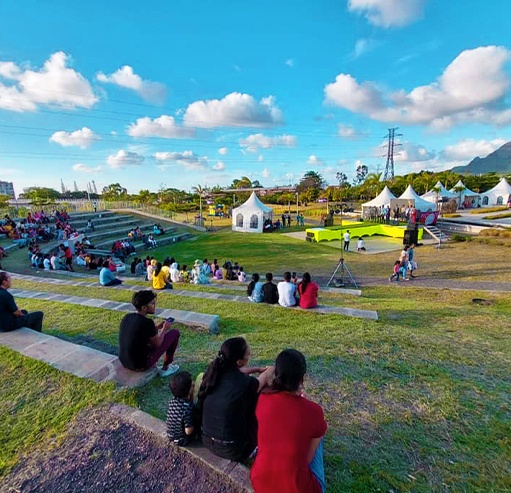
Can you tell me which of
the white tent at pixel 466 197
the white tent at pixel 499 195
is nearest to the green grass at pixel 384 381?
the white tent at pixel 466 197

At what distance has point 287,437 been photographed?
1631mm

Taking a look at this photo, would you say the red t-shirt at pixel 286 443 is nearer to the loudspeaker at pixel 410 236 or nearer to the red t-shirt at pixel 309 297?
the red t-shirt at pixel 309 297

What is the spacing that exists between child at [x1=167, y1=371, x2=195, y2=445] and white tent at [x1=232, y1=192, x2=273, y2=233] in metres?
25.4

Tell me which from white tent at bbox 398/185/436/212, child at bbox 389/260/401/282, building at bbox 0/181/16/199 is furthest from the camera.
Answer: building at bbox 0/181/16/199

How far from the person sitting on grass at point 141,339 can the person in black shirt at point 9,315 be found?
224 cm

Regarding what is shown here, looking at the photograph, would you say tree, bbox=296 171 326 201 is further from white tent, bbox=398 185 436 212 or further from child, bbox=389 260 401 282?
child, bbox=389 260 401 282

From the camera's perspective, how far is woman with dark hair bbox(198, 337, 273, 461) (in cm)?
200

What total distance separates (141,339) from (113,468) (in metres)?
1.14

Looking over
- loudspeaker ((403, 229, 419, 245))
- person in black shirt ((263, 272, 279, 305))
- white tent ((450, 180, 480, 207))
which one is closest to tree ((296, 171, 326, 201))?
white tent ((450, 180, 480, 207))

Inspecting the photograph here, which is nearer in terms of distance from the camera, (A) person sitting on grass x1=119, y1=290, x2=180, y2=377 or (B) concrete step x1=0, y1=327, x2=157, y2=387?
(A) person sitting on grass x1=119, y1=290, x2=180, y2=377

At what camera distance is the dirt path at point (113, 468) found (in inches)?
79.1

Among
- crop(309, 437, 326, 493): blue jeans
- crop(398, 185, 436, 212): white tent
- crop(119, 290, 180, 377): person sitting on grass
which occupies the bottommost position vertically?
crop(309, 437, 326, 493): blue jeans

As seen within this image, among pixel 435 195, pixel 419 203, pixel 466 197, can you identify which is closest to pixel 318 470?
pixel 419 203

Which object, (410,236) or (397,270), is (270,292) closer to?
(397,270)
